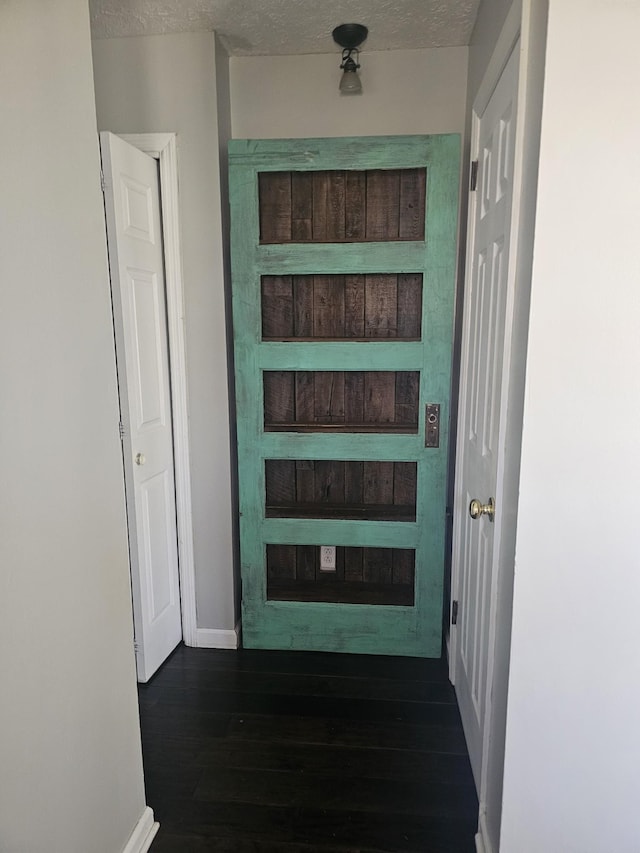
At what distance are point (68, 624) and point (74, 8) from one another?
137cm

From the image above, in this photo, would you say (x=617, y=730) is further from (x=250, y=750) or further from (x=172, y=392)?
(x=172, y=392)

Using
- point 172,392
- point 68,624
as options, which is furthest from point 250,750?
point 172,392

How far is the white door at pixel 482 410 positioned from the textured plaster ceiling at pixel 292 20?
0.51m

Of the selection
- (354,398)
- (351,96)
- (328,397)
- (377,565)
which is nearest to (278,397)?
(328,397)

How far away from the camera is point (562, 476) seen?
1.18 meters

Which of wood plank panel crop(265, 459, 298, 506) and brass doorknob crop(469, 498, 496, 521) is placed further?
wood plank panel crop(265, 459, 298, 506)

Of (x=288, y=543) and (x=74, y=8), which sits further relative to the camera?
(x=288, y=543)

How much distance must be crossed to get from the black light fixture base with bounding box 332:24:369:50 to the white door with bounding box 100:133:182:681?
894 mm

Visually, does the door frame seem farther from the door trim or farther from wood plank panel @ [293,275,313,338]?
the door trim

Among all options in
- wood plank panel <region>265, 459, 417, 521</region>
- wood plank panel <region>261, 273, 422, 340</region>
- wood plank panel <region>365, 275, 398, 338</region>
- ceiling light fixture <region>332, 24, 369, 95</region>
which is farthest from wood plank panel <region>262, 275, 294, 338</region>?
ceiling light fixture <region>332, 24, 369, 95</region>

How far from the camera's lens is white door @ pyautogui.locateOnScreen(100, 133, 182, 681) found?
200 cm

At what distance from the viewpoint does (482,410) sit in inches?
70.3

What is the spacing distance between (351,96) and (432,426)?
1473 millimetres

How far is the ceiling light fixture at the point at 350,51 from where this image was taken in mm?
2113
